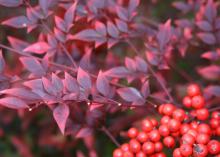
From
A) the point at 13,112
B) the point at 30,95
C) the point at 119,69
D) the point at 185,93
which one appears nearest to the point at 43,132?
the point at 13,112

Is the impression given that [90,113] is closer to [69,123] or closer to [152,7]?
[69,123]

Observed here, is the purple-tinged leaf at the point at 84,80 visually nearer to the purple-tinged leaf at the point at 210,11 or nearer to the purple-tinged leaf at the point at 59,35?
the purple-tinged leaf at the point at 59,35

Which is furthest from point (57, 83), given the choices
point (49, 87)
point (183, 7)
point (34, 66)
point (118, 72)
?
point (183, 7)

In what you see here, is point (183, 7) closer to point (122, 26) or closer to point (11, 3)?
point (122, 26)

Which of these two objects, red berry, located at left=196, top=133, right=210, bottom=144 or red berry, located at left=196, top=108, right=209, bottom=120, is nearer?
red berry, located at left=196, top=133, right=210, bottom=144

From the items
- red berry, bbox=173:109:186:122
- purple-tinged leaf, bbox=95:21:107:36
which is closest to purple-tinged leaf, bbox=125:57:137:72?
purple-tinged leaf, bbox=95:21:107:36

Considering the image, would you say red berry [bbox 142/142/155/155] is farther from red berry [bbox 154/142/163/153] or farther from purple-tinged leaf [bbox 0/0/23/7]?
purple-tinged leaf [bbox 0/0/23/7]

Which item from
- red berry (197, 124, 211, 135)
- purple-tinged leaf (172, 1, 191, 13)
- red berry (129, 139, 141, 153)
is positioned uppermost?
purple-tinged leaf (172, 1, 191, 13)

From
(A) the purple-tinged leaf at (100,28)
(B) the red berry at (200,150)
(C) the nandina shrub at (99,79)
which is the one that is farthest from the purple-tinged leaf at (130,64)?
(B) the red berry at (200,150)
